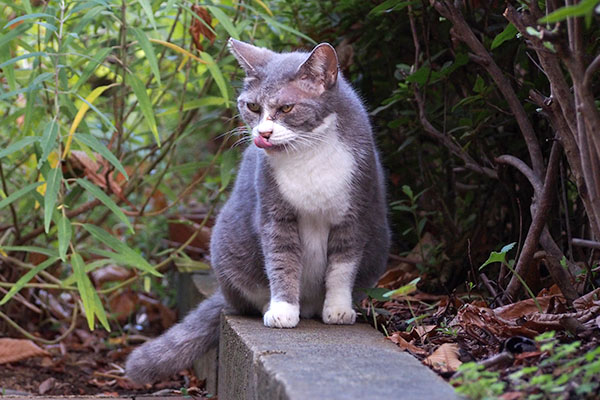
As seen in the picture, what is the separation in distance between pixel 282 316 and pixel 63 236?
0.84 metres

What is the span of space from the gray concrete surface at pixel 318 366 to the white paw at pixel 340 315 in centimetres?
4

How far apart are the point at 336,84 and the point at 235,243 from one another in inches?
27.0

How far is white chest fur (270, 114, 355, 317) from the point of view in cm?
247

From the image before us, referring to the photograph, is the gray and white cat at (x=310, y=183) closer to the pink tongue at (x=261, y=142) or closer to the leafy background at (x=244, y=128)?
the pink tongue at (x=261, y=142)

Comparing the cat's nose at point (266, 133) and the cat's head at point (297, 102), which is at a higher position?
the cat's head at point (297, 102)

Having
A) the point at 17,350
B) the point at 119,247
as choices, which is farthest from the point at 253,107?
the point at 17,350

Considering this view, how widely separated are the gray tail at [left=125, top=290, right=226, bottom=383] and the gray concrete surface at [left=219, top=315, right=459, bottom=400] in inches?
14.0

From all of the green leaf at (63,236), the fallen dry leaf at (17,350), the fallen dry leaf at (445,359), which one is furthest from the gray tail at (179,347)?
the fallen dry leaf at (445,359)

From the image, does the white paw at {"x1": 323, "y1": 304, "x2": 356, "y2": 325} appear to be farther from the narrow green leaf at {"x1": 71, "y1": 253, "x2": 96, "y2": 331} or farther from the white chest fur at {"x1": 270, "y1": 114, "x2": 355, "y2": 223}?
the narrow green leaf at {"x1": 71, "y1": 253, "x2": 96, "y2": 331}

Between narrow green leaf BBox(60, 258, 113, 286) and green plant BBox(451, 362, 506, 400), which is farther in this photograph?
narrow green leaf BBox(60, 258, 113, 286)

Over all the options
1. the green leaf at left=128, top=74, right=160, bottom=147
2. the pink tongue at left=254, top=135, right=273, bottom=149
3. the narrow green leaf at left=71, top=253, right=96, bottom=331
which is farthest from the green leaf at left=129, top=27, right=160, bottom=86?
the narrow green leaf at left=71, top=253, right=96, bottom=331

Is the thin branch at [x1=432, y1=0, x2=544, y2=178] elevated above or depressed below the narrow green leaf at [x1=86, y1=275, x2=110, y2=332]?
Answer: above

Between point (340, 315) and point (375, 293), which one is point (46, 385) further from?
point (375, 293)

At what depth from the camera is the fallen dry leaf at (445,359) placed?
1.79m
